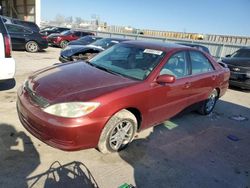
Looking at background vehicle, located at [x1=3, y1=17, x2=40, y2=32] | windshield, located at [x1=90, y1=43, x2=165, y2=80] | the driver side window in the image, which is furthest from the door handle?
background vehicle, located at [x1=3, y1=17, x2=40, y2=32]

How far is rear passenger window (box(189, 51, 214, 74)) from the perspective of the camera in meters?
4.49

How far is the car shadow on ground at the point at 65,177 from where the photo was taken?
2.58 m

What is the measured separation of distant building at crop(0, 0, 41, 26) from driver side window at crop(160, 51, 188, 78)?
62.5ft

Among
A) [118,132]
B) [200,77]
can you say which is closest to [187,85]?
[200,77]

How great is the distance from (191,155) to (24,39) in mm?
10846

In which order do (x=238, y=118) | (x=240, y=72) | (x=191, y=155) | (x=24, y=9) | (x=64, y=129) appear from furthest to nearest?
(x=24, y=9)
(x=240, y=72)
(x=238, y=118)
(x=191, y=155)
(x=64, y=129)

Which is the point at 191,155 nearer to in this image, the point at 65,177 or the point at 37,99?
the point at 65,177

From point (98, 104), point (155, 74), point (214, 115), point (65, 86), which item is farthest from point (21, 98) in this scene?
point (214, 115)

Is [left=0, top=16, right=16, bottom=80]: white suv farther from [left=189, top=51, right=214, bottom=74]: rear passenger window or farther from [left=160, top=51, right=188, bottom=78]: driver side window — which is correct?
[left=189, top=51, right=214, bottom=74]: rear passenger window

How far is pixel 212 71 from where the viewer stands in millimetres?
5062

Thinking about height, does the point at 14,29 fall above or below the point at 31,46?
above

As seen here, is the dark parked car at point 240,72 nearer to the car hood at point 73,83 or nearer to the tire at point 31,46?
the car hood at point 73,83

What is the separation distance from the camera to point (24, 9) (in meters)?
23.3

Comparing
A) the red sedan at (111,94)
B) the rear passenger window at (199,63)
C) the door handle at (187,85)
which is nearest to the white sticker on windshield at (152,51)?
the red sedan at (111,94)
